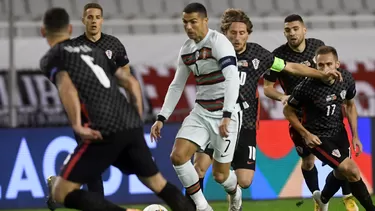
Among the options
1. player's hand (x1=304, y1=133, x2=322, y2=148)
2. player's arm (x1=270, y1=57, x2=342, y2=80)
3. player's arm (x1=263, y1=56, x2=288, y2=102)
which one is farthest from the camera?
player's arm (x1=263, y1=56, x2=288, y2=102)

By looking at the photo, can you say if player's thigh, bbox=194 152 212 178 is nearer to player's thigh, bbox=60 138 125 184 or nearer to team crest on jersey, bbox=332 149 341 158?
team crest on jersey, bbox=332 149 341 158

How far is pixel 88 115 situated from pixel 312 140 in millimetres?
2988

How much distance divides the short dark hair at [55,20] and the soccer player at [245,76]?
2.66 m

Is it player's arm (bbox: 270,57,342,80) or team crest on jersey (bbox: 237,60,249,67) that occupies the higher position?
player's arm (bbox: 270,57,342,80)

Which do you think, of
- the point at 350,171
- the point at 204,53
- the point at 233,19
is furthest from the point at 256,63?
the point at 350,171

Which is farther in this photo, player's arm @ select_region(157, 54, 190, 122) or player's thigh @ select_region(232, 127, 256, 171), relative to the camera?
player's thigh @ select_region(232, 127, 256, 171)

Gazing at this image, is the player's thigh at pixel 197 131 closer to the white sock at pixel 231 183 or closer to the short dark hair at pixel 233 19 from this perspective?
the white sock at pixel 231 183

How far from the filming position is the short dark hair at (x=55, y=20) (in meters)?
7.38

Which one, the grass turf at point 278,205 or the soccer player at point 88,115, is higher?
the soccer player at point 88,115

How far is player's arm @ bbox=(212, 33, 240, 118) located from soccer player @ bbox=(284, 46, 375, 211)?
1.13m

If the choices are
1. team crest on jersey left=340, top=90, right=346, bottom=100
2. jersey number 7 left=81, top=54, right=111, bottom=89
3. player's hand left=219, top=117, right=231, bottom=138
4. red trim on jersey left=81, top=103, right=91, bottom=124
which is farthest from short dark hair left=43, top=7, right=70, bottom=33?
team crest on jersey left=340, top=90, right=346, bottom=100

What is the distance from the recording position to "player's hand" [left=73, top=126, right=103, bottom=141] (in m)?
7.24

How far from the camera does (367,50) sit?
21297mm

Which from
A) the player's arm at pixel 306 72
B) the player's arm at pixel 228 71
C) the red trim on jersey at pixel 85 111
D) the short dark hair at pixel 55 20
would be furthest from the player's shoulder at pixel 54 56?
the player's arm at pixel 306 72
